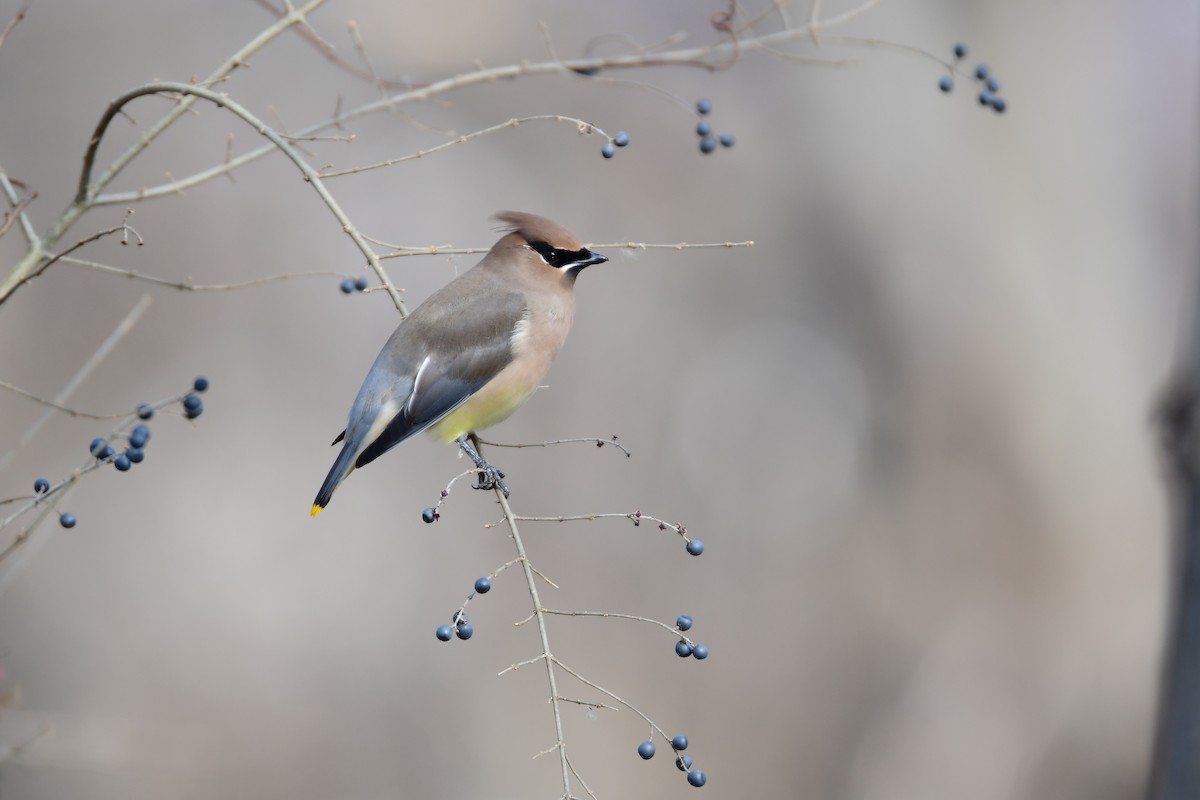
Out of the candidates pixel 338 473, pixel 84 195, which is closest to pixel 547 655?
pixel 338 473

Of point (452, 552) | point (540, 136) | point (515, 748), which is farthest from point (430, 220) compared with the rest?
point (515, 748)

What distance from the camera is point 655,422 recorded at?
7.44 meters

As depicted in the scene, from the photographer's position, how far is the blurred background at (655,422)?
18.6 feet

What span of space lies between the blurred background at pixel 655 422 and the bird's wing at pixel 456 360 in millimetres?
2380

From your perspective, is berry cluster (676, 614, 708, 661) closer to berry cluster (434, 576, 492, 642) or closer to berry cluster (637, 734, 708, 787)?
berry cluster (637, 734, 708, 787)

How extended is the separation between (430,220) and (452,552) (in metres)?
1.73

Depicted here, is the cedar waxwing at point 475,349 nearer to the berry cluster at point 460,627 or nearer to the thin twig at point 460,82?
the thin twig at point 460,82

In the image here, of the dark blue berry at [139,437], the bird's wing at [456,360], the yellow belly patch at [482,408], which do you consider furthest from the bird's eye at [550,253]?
the dark blue berry at [139,437]

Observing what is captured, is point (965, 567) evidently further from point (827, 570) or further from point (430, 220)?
point (430, 220)

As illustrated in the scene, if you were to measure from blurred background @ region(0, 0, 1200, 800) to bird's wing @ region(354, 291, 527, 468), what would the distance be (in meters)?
2.38

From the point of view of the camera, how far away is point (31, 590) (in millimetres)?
5379

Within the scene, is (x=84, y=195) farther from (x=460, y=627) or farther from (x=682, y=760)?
(x=682, y=760)

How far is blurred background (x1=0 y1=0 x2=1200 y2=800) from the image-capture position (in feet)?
18.6

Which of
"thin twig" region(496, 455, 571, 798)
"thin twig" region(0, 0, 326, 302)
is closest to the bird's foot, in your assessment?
"thin twig" region(496, 455, 571, 798)
